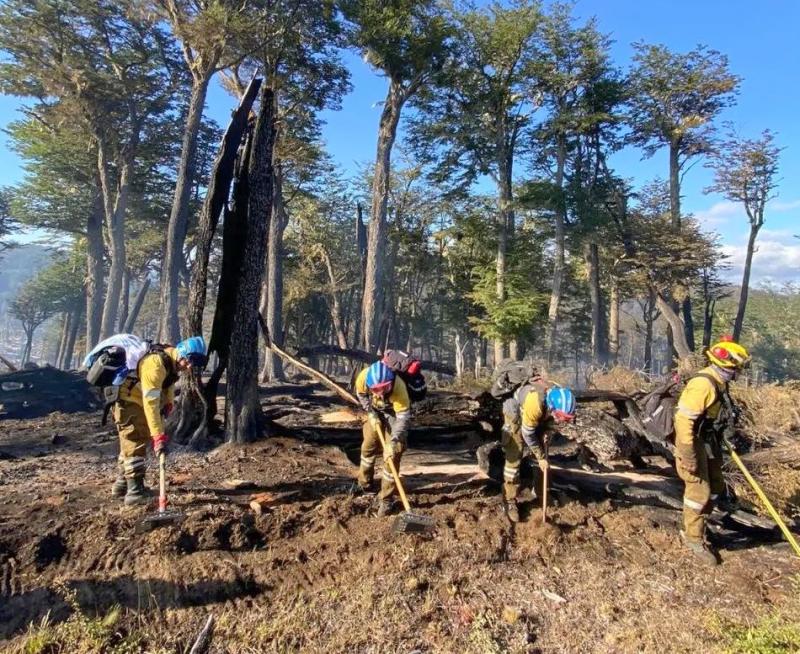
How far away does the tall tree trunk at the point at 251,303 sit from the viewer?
24.9 ft

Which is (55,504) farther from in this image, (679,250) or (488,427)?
(679,250)

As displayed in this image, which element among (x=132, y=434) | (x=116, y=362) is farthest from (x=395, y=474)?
(x=116, y=362)

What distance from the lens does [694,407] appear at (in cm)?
478

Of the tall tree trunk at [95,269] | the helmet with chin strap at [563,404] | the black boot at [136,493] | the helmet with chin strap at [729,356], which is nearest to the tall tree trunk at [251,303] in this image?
the black boot at [136,493]

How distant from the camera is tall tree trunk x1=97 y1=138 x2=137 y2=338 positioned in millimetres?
19000

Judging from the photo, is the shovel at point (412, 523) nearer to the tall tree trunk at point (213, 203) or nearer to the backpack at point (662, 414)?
the backpack at point (662, 414)

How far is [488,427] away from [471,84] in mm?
17646

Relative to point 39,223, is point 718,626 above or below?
below

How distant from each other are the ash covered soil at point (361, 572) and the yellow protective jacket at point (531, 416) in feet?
2.79

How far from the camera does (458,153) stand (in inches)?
918

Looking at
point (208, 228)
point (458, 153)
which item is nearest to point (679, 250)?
point (458, 153)

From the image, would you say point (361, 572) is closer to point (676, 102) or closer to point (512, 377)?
point (512, 377)

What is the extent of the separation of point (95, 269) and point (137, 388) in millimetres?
22354

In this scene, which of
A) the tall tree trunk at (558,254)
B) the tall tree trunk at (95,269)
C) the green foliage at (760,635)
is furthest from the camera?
the tall tree trunk at (95,269)
